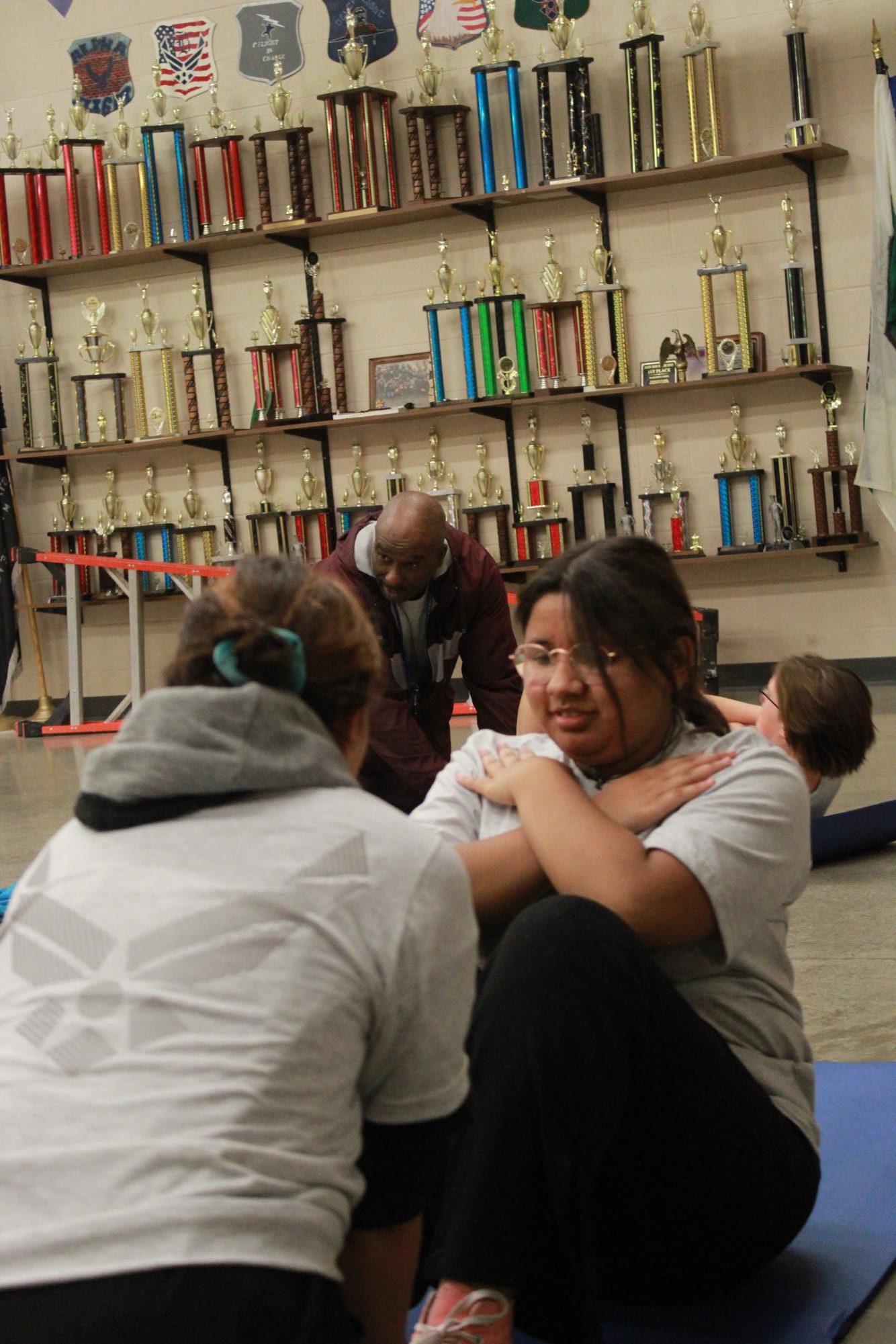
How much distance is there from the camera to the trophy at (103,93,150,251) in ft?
26.3

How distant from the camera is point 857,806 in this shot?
4.08 meters

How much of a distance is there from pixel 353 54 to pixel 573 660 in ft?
21.8

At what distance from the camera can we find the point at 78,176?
8.31 metres

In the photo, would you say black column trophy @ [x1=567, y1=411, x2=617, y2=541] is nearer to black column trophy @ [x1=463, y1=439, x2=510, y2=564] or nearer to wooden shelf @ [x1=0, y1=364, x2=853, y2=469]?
wooden shelf @ [x1=0, y1=364, x2=853, y2=469]

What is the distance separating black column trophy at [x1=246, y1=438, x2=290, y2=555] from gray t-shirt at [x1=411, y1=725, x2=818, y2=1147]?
6477mm

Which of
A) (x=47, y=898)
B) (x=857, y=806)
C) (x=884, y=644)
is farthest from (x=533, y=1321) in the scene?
(x=884, y=644)

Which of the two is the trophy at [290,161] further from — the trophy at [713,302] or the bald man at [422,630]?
the bald man at [422,630]

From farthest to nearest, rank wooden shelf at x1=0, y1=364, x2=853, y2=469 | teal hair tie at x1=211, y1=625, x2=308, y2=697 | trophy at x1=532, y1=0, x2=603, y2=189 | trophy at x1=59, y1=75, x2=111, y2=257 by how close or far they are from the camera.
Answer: trophy at x1=59, y1=75, x2=111, y2=257, trophy at x1=532, y1=0, x2=603, y2=189, wooden shelf at x1=0, y1=364, x2=853, y2=469, teal hair tie at x1=211, y1=625, x2=308, y2=697

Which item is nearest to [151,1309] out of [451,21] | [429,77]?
[429,77]

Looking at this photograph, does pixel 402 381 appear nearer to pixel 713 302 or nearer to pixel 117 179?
pixel 713 302

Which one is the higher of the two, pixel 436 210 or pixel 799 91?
pixel 799 91

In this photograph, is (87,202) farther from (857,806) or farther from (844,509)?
(857,806)

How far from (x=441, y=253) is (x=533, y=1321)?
22.4 ft

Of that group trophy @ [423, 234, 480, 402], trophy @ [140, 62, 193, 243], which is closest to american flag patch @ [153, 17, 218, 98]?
trophy @ [140, 62, 193, 243]
